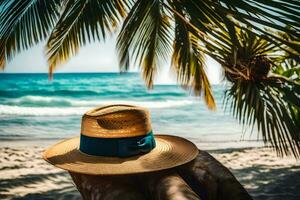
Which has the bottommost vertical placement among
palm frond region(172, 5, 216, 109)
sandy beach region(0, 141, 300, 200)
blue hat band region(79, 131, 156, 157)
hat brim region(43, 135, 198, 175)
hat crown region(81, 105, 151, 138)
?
sandy beach region(0, 141, 300, 200)

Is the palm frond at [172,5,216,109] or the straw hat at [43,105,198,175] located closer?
the straw hat at [43,105,198,175]

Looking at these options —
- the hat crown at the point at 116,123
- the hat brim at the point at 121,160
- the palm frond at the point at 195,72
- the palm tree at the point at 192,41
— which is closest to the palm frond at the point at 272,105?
the palm tree at the point at 192,41

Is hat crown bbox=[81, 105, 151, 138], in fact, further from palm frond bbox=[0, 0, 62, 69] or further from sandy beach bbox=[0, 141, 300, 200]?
sandy beach bbox=[0, 141, 300, 200]

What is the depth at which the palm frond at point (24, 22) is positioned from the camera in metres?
2.07

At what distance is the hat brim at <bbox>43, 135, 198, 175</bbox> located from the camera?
133 cm

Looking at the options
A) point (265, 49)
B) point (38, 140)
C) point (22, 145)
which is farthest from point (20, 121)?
point (265, 49)

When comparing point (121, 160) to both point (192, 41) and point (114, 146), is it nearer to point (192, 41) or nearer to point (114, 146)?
point (114, 146)

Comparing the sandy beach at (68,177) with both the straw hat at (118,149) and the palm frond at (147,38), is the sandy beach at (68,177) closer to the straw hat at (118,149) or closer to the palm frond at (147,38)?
the palm frond at (147,38)

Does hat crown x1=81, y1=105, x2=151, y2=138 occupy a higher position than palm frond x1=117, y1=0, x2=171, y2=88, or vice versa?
palm frond x1=117, y1=0, x2=171, y2=88

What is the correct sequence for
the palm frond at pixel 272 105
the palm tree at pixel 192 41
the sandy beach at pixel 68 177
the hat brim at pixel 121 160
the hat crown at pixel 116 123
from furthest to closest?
1. the sandy beach at pixel 68 177
2. the palm frond at pixel 272 105
3. the palm tree at pixel 192 41
4. the hat crown at pixel 116 123
5. the hat brim at pixel 121 160

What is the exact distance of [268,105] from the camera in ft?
8.43

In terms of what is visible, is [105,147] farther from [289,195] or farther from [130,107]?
[289,195]

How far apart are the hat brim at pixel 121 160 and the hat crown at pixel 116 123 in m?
0.11

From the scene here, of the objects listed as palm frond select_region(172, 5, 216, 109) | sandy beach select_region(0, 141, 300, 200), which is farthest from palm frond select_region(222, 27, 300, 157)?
sandy beach select_region(0, 141, 300, 200)
